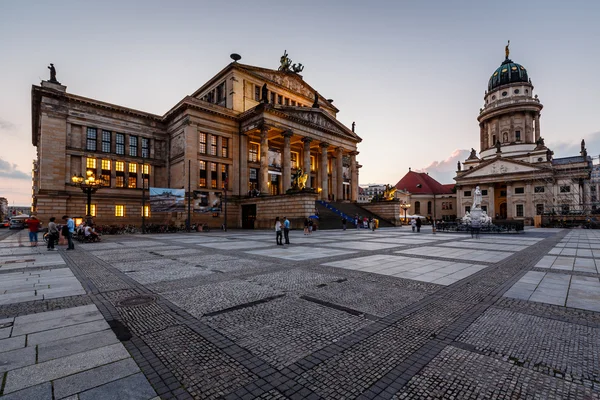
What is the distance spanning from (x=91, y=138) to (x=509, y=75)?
95355mm

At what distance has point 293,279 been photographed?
797cm

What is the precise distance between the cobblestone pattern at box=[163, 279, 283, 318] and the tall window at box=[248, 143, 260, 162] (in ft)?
128

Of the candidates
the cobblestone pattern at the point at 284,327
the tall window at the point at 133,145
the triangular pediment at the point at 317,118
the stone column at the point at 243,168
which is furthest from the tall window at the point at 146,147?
the cobblestone pattern at the point at 284,327

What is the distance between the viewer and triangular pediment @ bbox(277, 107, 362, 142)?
4241cm

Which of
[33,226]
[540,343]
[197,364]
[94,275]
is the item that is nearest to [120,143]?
[33,226]

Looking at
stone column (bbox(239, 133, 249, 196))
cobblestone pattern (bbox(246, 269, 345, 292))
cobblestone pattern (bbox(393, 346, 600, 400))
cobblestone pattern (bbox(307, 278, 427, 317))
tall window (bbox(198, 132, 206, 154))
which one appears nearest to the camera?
cobblestone pattern (bbox(393, 346, 600, 400))

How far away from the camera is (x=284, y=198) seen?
112 feet

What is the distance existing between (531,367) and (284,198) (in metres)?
31.0

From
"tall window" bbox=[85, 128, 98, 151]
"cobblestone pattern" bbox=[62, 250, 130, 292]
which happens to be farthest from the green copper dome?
"cobblestone pattern" bbox=[62, 250, 130, 292]

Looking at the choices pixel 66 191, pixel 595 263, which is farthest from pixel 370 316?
pixel 66 191

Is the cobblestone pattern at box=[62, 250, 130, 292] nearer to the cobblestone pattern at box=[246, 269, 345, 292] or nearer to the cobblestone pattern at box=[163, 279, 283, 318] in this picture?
the cobblestone pattern at box=[163, 279, 283, 318]

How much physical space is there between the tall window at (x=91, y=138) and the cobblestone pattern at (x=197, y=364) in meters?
41.3

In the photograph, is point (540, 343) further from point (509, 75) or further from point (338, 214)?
point (509, 75)

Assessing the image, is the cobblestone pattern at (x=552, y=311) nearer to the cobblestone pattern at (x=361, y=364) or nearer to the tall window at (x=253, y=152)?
the cobblestone pattern at (x=361, y=364)
